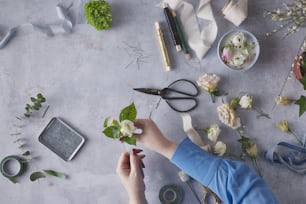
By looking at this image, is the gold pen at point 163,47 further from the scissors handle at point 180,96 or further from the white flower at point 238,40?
the white flower at point 238,40

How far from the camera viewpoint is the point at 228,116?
994 mm

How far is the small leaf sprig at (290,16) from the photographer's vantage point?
921 millimetres

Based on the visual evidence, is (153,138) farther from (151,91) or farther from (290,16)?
(290,16)

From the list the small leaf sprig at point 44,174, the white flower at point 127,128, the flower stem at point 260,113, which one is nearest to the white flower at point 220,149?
the flower stem at point 260,113

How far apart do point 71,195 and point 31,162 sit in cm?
13

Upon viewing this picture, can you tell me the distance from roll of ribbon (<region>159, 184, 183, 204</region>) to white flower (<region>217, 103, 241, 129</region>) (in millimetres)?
198

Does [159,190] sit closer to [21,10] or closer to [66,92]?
[66,92]

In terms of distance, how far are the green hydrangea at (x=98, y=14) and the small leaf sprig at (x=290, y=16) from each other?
1.24 ft

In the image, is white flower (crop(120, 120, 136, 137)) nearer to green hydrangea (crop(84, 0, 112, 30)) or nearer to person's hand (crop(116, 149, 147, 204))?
person's hand (crop(116, 149, 147, 204))

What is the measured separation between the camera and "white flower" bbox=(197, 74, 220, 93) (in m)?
1.00

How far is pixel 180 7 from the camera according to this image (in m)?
1.04

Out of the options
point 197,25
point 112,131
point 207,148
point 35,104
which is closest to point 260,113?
point 207,148

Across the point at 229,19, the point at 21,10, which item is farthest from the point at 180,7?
the point at 21,10

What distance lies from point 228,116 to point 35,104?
46 centimetres
